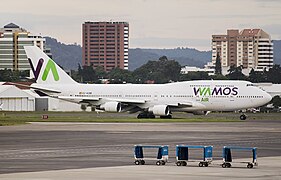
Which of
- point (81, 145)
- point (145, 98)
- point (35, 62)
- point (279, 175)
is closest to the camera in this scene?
point (279, 175)

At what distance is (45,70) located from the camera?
10994cm

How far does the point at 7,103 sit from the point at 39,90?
31547 millimetres

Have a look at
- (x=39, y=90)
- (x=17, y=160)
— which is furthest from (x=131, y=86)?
(x=17, y=160)

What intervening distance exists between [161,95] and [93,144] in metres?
52.8

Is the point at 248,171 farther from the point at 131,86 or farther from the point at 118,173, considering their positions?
the point at 131,86

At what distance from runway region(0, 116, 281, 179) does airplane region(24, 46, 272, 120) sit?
3207cm

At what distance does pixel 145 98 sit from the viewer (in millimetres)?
104625

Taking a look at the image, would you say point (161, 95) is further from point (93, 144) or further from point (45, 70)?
point (93, 144)

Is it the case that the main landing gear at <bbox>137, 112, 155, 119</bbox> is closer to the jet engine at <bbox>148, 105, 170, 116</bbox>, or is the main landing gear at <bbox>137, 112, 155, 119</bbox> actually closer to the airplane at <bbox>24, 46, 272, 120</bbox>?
the airplane at <bbox>24, 46, 272, 120</bbox>

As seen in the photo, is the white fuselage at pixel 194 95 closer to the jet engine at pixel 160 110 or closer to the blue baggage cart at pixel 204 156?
the jet engine at pixel 160 110

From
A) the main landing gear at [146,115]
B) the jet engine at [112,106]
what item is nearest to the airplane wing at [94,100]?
the jet engine at [112,106]

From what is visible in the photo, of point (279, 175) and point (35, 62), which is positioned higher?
point (35, 62)

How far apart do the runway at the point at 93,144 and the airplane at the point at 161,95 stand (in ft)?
105

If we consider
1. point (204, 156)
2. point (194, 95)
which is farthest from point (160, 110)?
point (204, 156)
